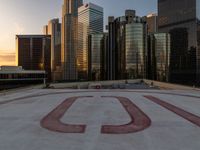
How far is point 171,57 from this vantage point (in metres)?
148

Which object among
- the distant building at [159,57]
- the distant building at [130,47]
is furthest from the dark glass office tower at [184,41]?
the distant building at [130,47]

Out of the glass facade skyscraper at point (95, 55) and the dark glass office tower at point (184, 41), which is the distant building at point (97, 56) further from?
the dark glass office tower at point (184, 41)

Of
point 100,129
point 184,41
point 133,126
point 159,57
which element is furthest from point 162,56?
point 100,129

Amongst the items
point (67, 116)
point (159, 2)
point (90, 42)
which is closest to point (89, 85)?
Result: point (67, 116)

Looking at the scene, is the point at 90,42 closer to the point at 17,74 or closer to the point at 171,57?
the point at 171,57

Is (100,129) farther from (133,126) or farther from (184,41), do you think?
(184,41)

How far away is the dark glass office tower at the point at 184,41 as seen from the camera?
145m

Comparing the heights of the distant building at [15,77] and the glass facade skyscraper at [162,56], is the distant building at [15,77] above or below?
below

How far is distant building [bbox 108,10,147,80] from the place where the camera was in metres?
117

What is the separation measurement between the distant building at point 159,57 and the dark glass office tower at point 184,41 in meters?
5.49

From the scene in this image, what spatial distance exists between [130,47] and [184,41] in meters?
51.1

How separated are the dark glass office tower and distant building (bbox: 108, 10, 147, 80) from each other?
34507 mm

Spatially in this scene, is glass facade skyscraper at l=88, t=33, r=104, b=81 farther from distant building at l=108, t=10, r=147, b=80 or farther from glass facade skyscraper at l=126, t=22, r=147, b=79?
glass facade skyscraper at l=126, t=22, r=147, b=79

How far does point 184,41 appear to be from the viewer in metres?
152
